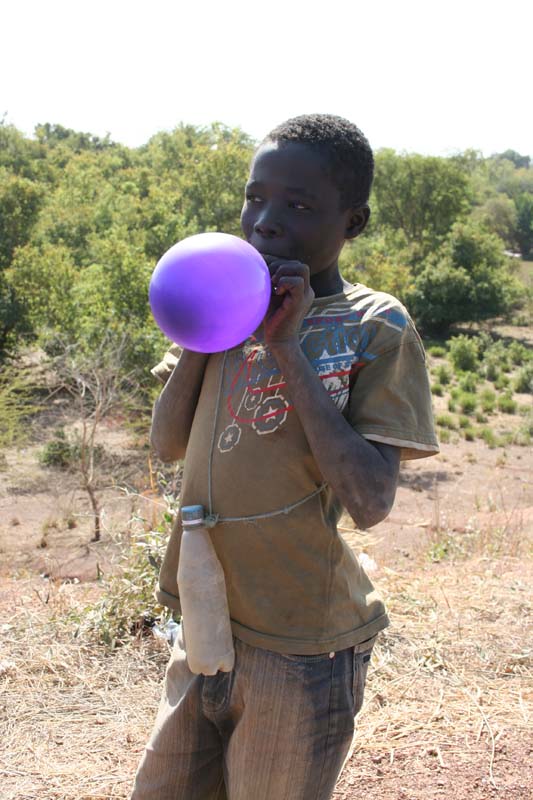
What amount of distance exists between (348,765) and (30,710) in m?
1.18

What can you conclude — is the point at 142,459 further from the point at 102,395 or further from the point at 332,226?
the point at 332,226

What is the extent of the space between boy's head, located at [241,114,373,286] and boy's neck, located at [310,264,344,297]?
2 cm

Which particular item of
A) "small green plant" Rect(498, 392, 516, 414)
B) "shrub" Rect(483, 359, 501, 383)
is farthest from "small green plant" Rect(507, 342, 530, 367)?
"small green plant" Rect(498, 392, 516, 414)

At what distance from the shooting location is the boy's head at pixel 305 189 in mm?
1346

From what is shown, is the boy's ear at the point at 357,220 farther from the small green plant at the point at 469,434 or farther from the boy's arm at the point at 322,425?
the small green plant at the point at 469,434

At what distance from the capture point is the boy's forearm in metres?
1.27

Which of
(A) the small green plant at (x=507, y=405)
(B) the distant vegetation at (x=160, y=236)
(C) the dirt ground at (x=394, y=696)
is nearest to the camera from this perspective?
(C) the dirt ground at (x=394, y=696)

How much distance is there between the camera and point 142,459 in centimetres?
1216

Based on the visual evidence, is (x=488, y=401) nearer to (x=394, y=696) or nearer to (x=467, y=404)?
(x=467, y=404)

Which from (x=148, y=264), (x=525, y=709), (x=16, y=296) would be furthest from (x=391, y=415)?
(x=16, y=296)

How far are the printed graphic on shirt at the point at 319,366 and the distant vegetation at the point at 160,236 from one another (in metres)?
9.89

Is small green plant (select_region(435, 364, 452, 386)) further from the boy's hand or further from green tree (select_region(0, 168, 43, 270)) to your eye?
the boy's hand

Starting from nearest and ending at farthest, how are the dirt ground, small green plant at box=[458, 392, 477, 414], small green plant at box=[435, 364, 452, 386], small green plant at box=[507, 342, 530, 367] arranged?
the dirt ground
small green plant at box=[458, 392, 477, 414]
small green plant at box=[435, 364, 452, 386]
small green plant at box=[507, 342, 530, 367]

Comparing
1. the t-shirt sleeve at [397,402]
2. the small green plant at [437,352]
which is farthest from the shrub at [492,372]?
the t-shirt sleeve at [397,402]
